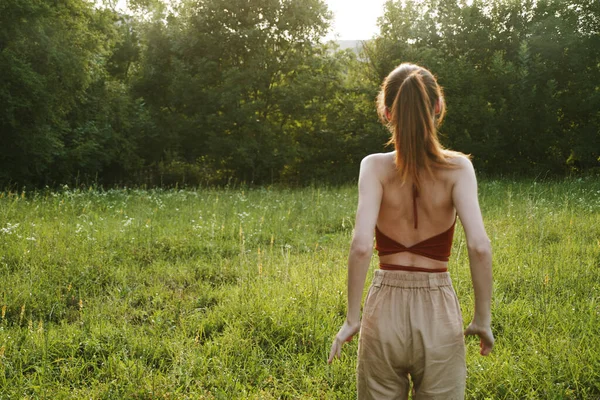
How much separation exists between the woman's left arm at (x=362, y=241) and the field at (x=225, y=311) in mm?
1690

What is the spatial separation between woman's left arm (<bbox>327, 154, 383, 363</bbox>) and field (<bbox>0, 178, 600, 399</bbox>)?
1690 mm

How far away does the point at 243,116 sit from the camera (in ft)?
65.9

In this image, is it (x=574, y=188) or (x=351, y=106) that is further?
(x=351, y=106)

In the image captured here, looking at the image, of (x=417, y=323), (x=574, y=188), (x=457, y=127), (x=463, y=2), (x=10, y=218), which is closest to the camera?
(x=417, y=323)

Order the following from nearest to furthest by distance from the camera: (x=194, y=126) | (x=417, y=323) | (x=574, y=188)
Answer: (x=417, y=323), (x=574, y=188), (x=194, y=126)

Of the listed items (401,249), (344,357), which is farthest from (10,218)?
(401,249)

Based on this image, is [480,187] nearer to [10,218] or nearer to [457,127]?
[457,127]

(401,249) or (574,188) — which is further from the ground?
(401,249)

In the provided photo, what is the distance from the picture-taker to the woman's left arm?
2193mm

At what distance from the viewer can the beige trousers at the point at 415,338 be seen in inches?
86.1

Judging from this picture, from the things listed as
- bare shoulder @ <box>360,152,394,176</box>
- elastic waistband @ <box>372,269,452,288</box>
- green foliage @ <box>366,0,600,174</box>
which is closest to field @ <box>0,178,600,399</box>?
elastic waistband @ <box>372,269,452,288</box>

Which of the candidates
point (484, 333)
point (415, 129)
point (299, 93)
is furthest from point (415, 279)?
point (299, 93)

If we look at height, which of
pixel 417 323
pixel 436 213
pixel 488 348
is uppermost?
pixel 436 213

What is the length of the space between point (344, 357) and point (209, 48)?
1937 cm
